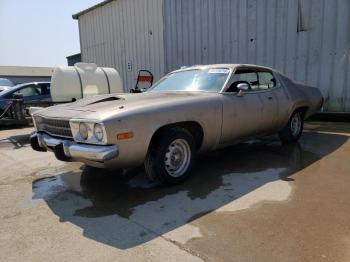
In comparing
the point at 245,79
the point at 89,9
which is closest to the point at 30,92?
the point at 89,9

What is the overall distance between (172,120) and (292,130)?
3145mm

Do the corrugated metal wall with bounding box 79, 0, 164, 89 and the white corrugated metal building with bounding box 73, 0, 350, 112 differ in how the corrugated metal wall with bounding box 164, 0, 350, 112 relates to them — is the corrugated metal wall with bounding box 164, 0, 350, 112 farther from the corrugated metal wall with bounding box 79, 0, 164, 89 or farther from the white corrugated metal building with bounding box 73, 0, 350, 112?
the corrugated metal wall with bounding box 79, 0, 164, 89

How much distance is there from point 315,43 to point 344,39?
70 centimetres

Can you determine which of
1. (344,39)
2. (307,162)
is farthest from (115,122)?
(344,39)

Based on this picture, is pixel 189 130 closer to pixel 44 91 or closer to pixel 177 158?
pixel 177 158

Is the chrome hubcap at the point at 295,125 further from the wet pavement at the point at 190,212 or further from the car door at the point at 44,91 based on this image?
the car door at the point at 44,91

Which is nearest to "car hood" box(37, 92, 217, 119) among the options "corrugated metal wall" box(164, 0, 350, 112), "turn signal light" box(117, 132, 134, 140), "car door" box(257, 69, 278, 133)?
"turn signal light" box(117, 132, 134, 140)

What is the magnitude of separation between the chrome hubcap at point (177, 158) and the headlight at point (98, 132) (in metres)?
0.84

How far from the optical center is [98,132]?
10.8ft

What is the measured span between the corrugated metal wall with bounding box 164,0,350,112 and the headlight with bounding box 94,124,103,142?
7.08 metres

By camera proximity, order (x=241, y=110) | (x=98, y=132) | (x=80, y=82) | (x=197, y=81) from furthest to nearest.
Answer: (x=80, y=82), (x=197, y=81), (x=241, y=110), (x=98, y=132)

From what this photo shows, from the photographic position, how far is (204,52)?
10.9 meters

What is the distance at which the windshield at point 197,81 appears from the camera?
4.58 meters

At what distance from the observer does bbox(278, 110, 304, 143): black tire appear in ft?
19.4
